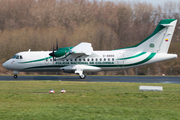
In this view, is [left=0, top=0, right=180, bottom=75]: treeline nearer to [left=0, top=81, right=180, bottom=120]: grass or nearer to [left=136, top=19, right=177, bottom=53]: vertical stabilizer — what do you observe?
[left=136, top=19, right=177, bottom=53]: vertical stabilizer

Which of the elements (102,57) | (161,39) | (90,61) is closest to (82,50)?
(90,61)

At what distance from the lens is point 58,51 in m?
33.7

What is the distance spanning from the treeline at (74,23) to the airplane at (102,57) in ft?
75.8

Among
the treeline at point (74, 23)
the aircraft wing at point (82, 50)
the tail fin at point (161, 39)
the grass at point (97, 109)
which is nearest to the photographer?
the grass at point (97, 109)

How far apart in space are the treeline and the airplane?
23.1 m

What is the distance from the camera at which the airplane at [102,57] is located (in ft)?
108

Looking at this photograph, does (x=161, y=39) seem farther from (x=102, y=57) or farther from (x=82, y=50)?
(x=82, y=50)

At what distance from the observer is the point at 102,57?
33688 mm

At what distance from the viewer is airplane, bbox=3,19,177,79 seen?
108ft

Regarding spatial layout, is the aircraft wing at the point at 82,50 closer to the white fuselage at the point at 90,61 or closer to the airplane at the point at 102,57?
the airplane at the point at 102,57

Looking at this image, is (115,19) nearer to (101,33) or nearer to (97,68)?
(101,33)

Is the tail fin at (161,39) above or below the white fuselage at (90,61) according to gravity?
above

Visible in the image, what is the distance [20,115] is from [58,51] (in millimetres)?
23558

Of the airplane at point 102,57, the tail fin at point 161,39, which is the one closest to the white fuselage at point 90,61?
the airplane at point 102,57
